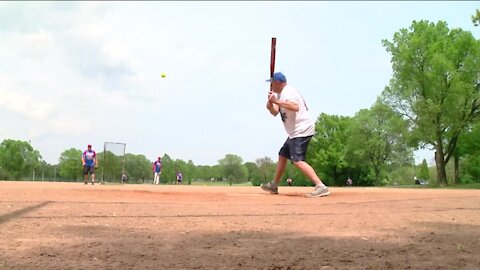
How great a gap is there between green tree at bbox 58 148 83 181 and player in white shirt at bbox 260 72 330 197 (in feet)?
298

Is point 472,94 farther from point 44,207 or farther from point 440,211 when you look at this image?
point 44,207

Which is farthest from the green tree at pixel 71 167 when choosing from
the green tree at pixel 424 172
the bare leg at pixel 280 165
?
the bare leg at pixel 280 165

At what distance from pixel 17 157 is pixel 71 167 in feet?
39.9

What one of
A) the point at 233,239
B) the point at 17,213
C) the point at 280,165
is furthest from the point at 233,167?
the point at 233,239

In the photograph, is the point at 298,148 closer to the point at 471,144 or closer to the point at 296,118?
the point at 296,118

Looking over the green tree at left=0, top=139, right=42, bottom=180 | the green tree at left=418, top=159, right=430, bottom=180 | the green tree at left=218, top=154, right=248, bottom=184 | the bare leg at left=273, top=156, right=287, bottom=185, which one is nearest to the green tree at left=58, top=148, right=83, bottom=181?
the green tree at left=0, top=139, right=42, bottom=180

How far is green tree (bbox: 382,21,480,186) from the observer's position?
115 ft

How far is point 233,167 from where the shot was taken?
121 meters

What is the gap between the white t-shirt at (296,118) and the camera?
26.3 feet

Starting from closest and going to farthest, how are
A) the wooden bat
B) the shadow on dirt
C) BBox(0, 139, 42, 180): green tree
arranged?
the shadow on dirt → the wooden bat → BBox(0, 139, 42, 180): green tree

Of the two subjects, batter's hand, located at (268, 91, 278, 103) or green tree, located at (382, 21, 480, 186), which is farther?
green tree, located at (382, 21, 480, 186)

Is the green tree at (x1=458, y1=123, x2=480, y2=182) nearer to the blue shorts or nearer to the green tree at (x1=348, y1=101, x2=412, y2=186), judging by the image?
the green tree at (x1=348, y1=101, x2=412, y2=186)

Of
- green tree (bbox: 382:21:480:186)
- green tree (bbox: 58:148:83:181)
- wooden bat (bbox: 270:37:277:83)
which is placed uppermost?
green tree (bbox: 382:21:480:186)

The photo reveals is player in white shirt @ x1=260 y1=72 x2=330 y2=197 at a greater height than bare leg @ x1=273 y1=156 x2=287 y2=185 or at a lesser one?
greater
